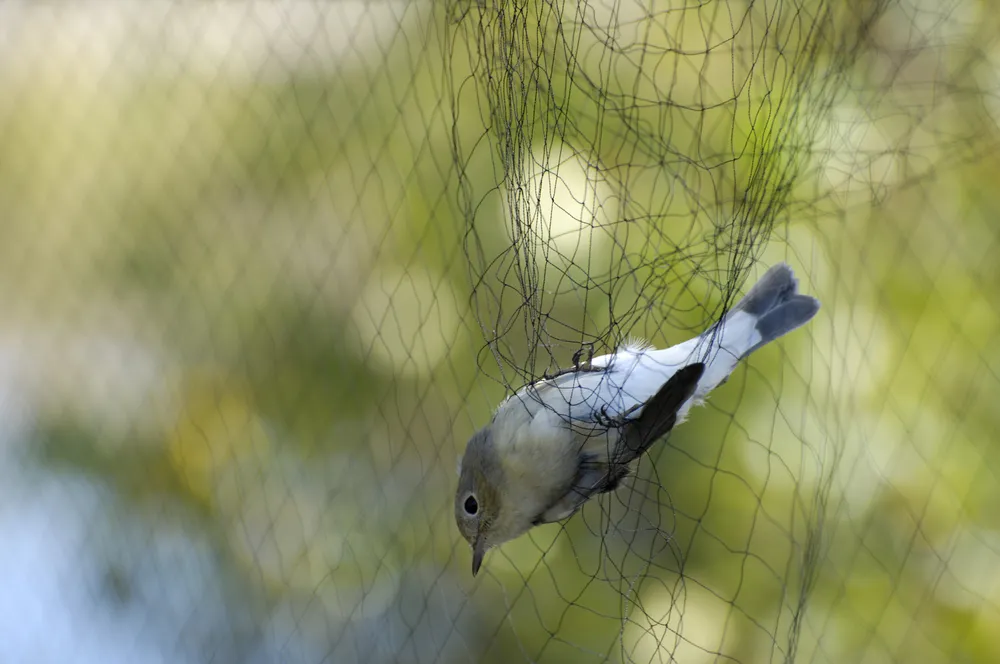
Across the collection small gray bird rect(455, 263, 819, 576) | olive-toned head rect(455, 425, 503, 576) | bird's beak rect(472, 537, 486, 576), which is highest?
small gray bird rect(455, 263, 819, 576)

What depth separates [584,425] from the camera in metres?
1.04

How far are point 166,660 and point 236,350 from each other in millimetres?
735

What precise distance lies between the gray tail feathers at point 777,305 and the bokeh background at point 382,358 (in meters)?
0.52

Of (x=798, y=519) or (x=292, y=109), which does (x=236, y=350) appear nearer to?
(x=292, y=109)

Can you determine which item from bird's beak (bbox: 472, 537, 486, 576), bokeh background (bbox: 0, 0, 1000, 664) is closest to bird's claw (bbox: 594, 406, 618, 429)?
bird's beak (bbox: 472, 537, 486, 576)

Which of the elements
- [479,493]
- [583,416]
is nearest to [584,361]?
[583,416]

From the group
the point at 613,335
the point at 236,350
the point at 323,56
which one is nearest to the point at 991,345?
the point at 613,335

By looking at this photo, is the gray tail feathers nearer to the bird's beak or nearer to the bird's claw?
the bird's claw

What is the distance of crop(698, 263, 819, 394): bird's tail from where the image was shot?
105cm

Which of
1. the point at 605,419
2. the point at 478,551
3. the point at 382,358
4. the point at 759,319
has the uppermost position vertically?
the point at 759,319

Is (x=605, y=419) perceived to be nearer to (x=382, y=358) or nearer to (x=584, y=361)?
(x=584, y=361)

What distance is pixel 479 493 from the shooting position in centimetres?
111

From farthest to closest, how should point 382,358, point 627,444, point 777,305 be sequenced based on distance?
point 382,358, point 777,305, point 627,444

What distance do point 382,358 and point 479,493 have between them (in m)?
1.05
